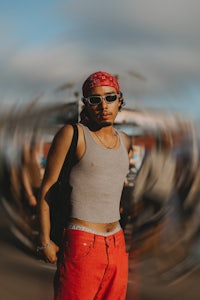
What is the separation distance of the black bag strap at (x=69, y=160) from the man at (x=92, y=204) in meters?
0.02

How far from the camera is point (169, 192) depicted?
4.33 meters

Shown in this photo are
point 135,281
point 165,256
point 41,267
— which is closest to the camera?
point 165,256

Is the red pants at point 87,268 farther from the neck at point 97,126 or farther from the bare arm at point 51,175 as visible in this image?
the neck at point 97,126

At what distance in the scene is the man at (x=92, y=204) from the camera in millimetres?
2348

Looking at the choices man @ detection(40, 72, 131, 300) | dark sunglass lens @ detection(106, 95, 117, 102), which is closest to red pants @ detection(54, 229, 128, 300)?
man @ detection(40, 72, 131, 300)

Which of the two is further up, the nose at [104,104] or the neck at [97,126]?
the nose at [104,104]

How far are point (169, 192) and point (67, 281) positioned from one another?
2072mm

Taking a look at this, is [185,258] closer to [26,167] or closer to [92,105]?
[26,167]

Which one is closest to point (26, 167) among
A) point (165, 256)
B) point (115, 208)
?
point (165, 256)

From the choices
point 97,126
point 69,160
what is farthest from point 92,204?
point 97,126

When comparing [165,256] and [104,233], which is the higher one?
[104,233]

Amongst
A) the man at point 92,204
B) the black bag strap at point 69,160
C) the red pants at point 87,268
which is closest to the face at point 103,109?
the man at point 92,204

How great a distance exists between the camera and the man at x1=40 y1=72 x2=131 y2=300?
2.35 meters

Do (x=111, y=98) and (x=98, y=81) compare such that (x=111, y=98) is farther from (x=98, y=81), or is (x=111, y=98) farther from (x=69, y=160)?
(x=69, y=160)
